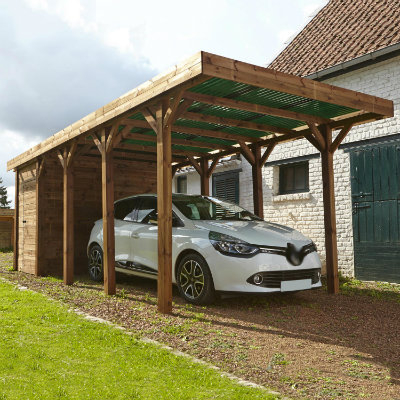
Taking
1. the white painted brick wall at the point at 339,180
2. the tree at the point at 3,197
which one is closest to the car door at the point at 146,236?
the white painted brick wall at the point at 339,180

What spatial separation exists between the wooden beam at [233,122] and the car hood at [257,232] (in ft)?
6.28

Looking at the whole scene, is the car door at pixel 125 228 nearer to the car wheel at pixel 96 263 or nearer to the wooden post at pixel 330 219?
the car wheel at pixel 96 263

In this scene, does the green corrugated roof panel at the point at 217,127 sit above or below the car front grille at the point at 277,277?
above

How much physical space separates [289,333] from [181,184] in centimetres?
1246

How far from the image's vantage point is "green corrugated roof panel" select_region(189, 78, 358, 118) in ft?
21.5

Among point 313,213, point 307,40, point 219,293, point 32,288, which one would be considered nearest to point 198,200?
point 219,293

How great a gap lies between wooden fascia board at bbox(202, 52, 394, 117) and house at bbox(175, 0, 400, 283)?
92.8 inches

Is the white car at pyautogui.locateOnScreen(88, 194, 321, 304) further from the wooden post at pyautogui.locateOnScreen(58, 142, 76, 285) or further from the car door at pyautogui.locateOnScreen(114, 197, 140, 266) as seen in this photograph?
the wooden post at pyautogui.locateOnScreen(58, 142, 76, 285)

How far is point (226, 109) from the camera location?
7.92 metres

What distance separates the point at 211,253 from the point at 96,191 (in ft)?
19.1

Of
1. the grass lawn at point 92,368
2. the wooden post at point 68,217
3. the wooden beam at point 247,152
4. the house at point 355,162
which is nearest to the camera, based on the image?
the grass lawn at point 92,368

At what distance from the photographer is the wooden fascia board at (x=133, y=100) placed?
5.59 meters

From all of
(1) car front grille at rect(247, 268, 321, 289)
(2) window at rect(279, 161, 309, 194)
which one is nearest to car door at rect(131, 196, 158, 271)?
(1) car front grille at rect(247, 268, 321, 289)

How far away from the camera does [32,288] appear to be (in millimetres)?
8586
